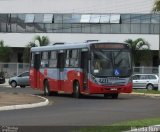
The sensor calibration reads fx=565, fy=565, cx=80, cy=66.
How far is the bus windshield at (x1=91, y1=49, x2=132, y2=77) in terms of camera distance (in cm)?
2934

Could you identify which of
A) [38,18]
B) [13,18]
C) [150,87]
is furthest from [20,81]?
[13,18]

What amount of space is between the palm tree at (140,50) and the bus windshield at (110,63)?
3320 cm

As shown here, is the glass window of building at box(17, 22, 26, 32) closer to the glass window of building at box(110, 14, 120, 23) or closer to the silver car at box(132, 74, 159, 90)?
the glass window of building at box(110, 14, 120, 23)

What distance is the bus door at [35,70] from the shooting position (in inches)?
1410

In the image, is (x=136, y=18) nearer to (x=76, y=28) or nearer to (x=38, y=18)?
(x=76, y=28)

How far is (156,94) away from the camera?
1340 inches

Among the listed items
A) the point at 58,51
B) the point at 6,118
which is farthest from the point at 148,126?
the point at 58,51

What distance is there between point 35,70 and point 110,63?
797 centimetres

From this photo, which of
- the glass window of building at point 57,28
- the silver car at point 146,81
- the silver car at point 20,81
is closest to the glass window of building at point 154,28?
the glass window of building at point 57,28

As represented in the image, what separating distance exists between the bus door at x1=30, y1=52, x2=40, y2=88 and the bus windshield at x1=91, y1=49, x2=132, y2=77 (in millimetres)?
7069

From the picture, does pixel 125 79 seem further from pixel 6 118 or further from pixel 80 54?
pixel 6 118

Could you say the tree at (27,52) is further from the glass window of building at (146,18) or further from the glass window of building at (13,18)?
the glass window of building at (146,18)

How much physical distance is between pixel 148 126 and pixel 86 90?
597 inches

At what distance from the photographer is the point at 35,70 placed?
36156 millimetres
